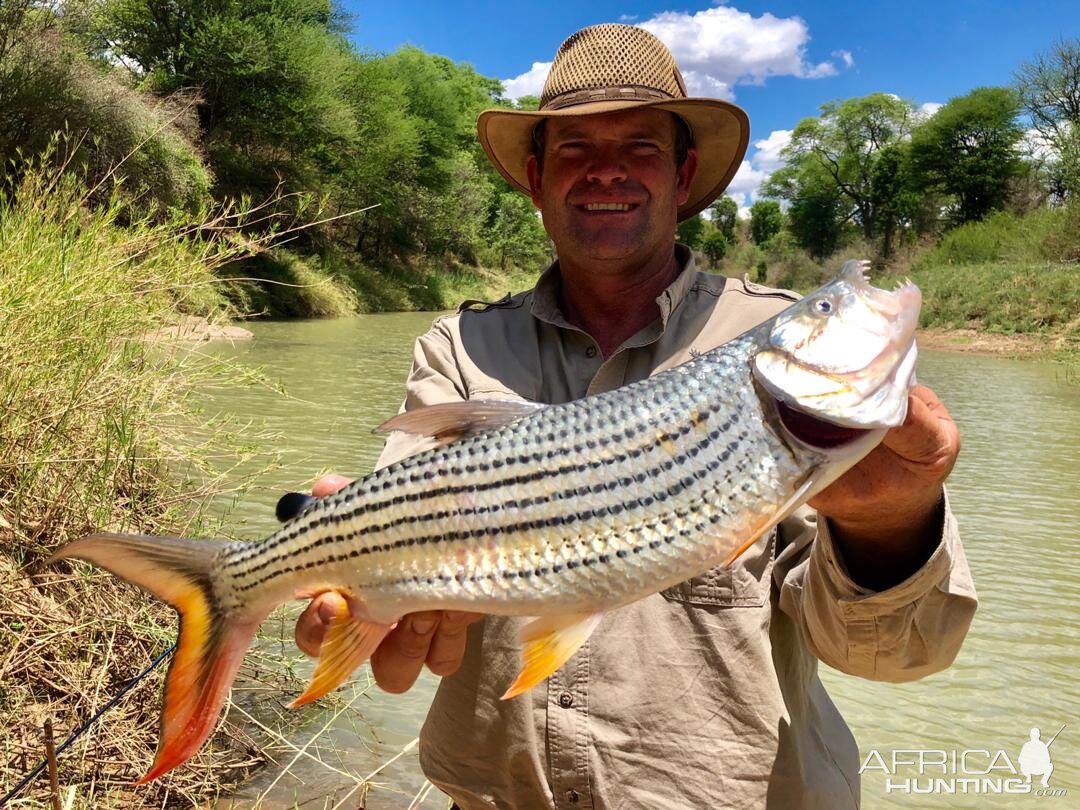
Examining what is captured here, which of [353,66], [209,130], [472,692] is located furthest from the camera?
[353,66]

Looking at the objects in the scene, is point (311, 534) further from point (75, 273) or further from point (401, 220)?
point (401, 220)

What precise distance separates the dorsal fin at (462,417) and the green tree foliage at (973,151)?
2547 inches

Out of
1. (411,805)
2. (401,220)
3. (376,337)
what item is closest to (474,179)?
(401,220)

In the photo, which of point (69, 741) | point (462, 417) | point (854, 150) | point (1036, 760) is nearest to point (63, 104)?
point (69, 741)

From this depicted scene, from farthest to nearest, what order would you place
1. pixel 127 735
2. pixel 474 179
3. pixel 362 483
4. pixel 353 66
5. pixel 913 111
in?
1. pixel 913 111
2. pixel 474 179
3. pixel 353 66
4. pixel 127 735
5. pixel 362 483

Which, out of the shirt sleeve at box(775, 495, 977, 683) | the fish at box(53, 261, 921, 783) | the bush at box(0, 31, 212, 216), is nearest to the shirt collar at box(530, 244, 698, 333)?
the fish at box(53, 261, 921, 783)

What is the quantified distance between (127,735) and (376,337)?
23407 millimetres

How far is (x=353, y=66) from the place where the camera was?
1618 inches

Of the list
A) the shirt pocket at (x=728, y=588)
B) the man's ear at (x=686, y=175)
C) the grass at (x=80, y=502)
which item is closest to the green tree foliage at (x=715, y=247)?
the grass at (x=80, y=502)

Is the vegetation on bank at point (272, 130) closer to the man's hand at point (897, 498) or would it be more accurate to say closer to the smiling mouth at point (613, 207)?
the smiling mouth at point (613, 207)

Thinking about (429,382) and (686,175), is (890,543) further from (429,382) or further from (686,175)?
(686,175)

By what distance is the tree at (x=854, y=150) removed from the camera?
75750mm

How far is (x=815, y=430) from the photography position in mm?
1950

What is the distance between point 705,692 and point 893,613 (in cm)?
65
